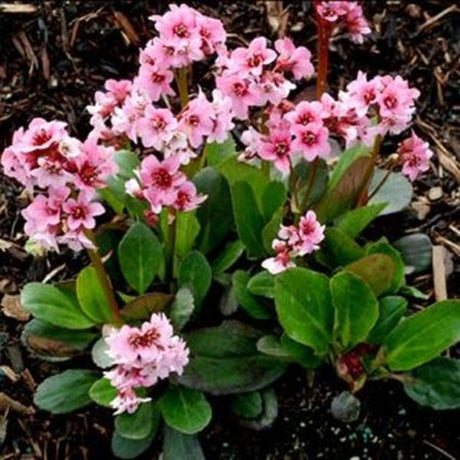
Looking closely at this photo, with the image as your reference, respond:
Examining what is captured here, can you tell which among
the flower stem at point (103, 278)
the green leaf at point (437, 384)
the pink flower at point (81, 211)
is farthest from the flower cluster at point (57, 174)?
the green leaf at point (437, 384)

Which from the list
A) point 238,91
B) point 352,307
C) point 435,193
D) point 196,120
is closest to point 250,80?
point 238,91

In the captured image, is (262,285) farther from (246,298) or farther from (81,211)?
(81,211)

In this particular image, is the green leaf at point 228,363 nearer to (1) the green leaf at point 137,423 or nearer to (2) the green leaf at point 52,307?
(1) the green leaf at point 137,423

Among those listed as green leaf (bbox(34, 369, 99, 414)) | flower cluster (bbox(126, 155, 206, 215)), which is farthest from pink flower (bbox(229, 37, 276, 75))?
green leaf (bbox(34, 369, 99, 414))

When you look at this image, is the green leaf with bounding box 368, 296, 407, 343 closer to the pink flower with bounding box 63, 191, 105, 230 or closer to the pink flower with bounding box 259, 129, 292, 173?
the pink flower with bounding box 259, 129, 292, 173

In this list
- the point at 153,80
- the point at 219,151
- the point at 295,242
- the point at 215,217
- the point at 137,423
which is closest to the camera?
the point at 153,80

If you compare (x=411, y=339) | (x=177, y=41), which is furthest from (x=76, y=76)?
(x=411, y=339)

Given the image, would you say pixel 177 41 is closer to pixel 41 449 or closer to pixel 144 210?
pixel 144 210
